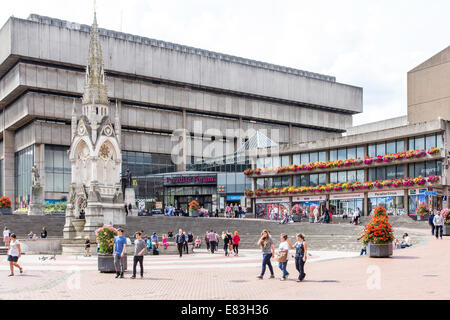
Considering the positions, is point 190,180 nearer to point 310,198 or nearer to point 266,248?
point 310,198

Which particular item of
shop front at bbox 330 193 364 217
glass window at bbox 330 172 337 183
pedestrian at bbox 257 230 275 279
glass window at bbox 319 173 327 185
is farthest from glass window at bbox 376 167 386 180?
pedestrian at bbox 257 230 275 279

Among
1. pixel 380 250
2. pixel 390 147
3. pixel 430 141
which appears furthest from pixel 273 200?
pixel 380 250

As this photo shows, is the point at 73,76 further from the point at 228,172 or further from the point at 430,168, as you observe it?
the point at 430,168

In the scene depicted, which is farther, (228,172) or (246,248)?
(228,172)

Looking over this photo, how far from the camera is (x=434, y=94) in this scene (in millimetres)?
73000

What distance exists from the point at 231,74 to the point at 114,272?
77327mm

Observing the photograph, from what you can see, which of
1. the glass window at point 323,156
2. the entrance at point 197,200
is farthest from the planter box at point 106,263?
the entrance at point 197,200

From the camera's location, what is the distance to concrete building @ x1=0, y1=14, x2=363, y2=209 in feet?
265

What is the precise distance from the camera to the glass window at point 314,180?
64519 mm

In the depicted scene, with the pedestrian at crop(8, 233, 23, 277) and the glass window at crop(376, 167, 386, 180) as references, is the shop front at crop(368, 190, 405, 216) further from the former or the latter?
the pedestrian at crop(8, 233, 23, 277)

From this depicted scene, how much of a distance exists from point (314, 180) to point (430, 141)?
14995 mm

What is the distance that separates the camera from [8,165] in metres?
88.0

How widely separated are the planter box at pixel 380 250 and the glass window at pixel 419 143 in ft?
104
